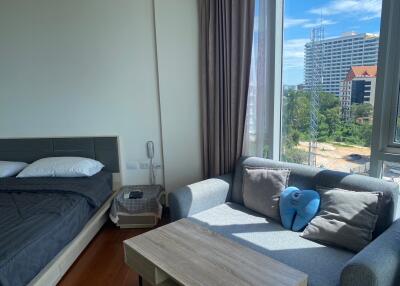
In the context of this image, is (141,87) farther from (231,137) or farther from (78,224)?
(78,224)

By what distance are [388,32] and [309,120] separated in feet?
2.80

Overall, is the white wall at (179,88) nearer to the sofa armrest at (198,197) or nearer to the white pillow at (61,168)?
the sofa armrest at (198,197)

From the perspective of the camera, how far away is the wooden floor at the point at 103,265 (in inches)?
89.0

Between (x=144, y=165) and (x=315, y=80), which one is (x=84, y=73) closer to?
(x=144, y=165)

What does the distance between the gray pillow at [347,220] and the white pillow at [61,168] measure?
7.00ft

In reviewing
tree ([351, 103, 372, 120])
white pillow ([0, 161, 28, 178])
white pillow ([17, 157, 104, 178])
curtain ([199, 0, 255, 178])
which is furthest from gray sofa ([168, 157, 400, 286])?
white pillow ([0, 161, 28, 178])

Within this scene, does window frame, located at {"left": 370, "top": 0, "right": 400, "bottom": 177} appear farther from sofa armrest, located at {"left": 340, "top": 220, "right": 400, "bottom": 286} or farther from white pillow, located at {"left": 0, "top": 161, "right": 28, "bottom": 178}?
white pillow, located at {"left": 0, "top": 161, "right": 28, "bottom": 178}

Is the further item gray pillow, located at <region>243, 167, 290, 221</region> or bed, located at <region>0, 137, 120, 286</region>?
gray pillow, located at <region>243, 167, 290, 221</region>

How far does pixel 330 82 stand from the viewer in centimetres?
236

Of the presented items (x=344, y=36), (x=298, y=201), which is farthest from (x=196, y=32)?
(x=298, y=201)

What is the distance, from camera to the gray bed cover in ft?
5.57

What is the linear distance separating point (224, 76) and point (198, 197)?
3.83 feet

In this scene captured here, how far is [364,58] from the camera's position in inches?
83.5

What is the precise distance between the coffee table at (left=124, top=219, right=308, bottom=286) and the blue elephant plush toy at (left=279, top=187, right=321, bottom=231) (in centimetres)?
52
